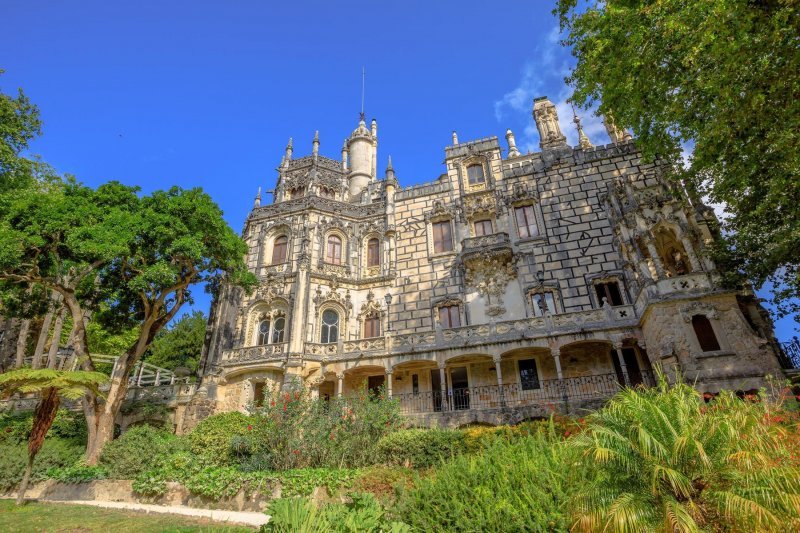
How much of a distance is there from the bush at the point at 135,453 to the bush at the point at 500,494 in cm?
1146

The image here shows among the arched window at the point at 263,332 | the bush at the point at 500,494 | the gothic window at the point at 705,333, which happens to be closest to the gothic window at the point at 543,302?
the gothic window at the point at 705,333

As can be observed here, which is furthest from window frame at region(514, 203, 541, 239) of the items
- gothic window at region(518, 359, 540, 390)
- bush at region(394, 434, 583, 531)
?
bush at region(394, 434, 583, 531)

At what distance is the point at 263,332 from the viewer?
23.4 metres

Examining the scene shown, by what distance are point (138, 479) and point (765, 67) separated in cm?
2029

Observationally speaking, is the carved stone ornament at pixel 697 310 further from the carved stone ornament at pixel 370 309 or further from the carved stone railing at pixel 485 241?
the carved stone ornament at pixel 370 309

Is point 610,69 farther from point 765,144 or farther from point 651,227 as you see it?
point 651,227

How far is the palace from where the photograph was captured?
16484mm

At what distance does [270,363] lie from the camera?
20.7 m

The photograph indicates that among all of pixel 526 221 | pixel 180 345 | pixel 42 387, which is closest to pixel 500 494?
pixel 42 387

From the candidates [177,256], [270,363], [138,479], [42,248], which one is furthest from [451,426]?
[42,248]

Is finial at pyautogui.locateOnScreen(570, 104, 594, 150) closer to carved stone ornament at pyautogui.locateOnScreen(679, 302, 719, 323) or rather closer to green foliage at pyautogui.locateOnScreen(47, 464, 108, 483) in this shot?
→ carved stone ornament at pyautogui.locateOnScreen(679, 302, 719, 323)

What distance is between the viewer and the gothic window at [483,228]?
2452cm

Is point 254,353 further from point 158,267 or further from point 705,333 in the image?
point 705,333

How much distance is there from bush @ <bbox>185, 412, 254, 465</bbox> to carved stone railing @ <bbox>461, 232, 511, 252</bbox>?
13858mm
